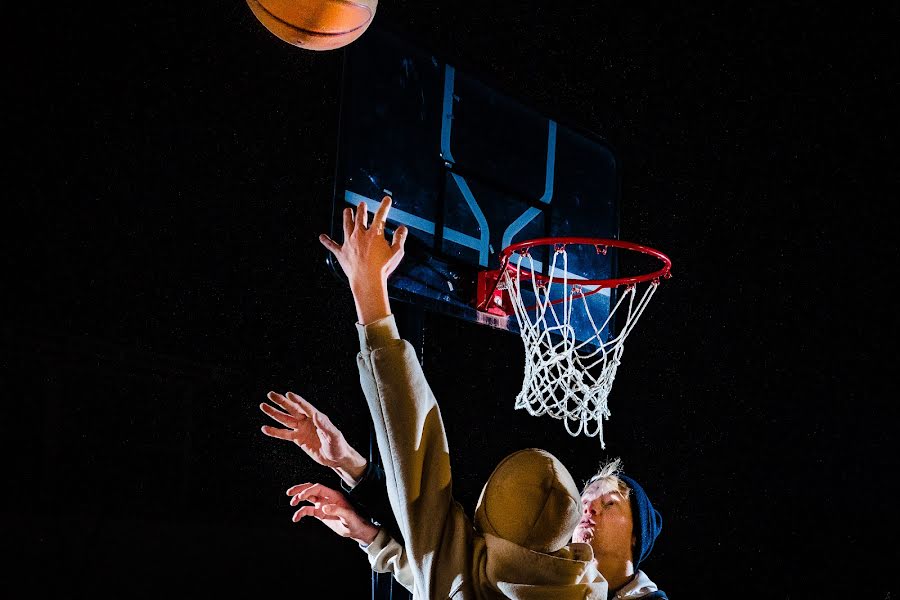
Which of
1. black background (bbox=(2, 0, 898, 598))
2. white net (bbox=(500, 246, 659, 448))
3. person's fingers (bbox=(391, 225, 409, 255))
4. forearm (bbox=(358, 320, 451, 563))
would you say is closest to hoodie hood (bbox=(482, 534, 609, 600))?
forearm (bbox=(358, 320, 451, 563))

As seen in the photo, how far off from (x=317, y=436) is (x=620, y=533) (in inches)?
35.6

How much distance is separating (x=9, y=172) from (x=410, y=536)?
2.42m

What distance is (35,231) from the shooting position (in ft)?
9.82

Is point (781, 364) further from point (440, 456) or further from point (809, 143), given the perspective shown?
point (440, 456)

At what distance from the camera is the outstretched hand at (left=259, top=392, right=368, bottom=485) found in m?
1.73

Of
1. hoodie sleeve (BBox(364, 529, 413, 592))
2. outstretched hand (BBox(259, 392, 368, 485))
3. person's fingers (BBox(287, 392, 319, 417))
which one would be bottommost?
hoodie sleeve (BBox(364, 529, 413, 592))

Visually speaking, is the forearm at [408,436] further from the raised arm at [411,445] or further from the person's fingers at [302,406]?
the person's fingers at [302,406]

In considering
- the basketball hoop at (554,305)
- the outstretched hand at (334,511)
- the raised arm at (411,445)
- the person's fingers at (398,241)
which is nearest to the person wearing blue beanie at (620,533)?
the basketball hoop at (554,305)

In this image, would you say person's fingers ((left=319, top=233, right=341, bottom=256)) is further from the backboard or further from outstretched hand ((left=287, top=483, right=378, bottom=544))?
the backboard

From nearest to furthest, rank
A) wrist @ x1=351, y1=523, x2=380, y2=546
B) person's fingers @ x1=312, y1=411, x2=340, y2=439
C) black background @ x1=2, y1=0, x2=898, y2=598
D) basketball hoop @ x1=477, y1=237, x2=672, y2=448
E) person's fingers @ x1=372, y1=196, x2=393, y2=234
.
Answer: person's fingers @ x1=372, y1=196, x2=393, y2=234
person's fingers @ x1=312, y1=411, x2=340, y2=439
wrist @ x1=351, y1=523, x2=380, y2=546
basketball hoop @ x1=477, y1=237, x2=672, y2=448
black background @ x1=2, y1=0, x2=898, y2=598

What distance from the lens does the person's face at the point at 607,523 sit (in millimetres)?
2113

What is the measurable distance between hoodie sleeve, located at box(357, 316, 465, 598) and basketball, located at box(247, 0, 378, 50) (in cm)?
94

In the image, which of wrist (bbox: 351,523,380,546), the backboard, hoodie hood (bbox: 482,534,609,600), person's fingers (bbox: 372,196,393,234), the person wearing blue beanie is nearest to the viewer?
hoodie hood (bbox: 482,534,609,600)

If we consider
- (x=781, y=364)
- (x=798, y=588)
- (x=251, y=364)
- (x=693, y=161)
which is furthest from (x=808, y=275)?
(x=251, y=364)
